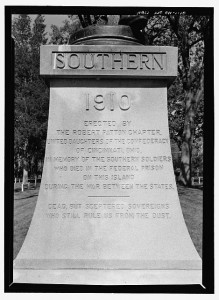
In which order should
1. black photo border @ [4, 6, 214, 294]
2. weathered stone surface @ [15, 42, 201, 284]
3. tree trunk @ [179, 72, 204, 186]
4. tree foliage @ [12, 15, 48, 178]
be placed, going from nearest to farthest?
1. black photo border @ [4, 6, 214, 294]
2. weathered stone surface @ [15, 42, 201, 284]
3. tree trunk @ [179, 72, 204, 186]
4. tree foliage @ [12, 15, 48, 178]

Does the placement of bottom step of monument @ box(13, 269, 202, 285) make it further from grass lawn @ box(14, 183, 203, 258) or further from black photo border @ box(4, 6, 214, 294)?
grass lawn @ box(14, 183, 203, 258)

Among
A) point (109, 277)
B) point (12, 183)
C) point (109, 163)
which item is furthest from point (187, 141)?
point (12, 183)

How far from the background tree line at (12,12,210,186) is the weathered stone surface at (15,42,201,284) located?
10101 mm

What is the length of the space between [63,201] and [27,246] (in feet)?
2.29

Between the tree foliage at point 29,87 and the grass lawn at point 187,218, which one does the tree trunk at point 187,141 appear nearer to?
the grass lawn at point 187,218

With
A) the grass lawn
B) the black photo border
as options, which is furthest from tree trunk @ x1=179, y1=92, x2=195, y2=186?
the black photo border

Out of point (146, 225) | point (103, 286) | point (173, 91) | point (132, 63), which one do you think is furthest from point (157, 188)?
point (173, 91)

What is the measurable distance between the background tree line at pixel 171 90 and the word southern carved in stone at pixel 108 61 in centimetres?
1007

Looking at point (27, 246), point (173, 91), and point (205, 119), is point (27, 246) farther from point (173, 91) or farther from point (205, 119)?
point (173, 91)

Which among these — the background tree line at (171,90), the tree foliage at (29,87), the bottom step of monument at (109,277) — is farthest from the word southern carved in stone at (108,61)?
the tree foliage at (29,87)

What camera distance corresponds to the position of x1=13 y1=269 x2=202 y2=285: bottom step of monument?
4074mm

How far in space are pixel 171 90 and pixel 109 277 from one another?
15474mm

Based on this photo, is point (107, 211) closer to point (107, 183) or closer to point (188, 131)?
point (107, 183)

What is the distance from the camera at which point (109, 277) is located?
161 inches
